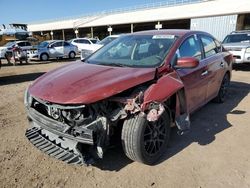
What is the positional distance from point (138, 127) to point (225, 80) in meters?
3.88

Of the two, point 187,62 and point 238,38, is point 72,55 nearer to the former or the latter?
point 238,38

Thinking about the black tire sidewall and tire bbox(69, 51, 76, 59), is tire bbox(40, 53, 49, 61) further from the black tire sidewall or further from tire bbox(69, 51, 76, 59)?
the black tire sidewall

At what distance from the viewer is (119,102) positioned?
3109 millimetres

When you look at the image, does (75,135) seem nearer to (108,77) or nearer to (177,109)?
(108,77)

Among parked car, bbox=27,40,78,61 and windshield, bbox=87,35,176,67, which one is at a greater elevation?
windshield, bbox=87,35,176,67

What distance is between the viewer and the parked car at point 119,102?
2.99 m

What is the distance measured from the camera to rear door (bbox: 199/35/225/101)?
493cm

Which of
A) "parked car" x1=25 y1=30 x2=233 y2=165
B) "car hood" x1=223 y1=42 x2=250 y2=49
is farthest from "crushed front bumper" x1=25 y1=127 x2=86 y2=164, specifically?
→ "car hood" x1=223 y1=42 x2=250 y2=49

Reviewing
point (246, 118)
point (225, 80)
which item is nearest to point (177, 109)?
point (246, 118)

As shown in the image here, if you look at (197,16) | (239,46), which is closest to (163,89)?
(239,46)

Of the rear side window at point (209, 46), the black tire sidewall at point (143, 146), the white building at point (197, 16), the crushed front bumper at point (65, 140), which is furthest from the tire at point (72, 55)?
the black tire sidewall at point (143, 146)

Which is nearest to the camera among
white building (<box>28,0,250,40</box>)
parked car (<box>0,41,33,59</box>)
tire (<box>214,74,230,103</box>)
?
tire (<box>214,74,230,103</box>)

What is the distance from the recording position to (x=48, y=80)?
3.60m

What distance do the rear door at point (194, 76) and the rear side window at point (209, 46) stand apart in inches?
11.0
